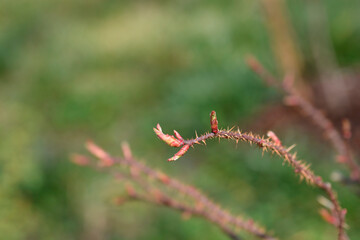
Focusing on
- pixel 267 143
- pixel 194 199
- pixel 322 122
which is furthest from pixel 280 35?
pixel 267 143

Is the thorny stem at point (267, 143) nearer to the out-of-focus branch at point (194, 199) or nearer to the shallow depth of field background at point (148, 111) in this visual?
the out-of-focus branch at point (194, 199)

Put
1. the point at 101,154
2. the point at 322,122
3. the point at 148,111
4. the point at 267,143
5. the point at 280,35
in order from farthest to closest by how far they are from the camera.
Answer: the point at 148,111 < the point at 280,35 < the point at 322,122 < the point at 101,154 < the point at 267,143

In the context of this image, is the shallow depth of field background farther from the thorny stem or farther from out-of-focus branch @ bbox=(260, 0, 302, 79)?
the thorny stem

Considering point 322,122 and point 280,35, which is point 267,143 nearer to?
point 322,122

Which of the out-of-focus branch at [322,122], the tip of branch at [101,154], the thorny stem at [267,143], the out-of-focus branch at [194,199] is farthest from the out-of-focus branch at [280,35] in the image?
the thorny stem at [267,143]


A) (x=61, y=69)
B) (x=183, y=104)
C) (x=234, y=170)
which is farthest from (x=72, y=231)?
(x=61, y=69)

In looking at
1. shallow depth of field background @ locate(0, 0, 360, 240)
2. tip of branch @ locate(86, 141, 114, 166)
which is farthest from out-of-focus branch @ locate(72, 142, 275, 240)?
shallow depth of field background @ locate(0, 0, 360, 240)

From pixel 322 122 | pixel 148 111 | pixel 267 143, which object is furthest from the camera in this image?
pixel 148 111

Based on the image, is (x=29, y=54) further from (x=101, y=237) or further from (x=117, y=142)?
(x=101, y=237)
